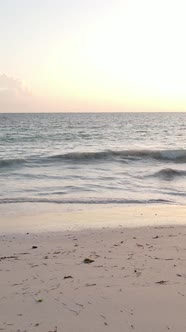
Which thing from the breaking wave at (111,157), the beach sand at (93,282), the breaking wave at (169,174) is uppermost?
the beach sand at (93,282)

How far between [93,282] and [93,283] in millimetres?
27

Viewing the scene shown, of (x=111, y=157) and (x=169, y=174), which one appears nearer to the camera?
(x=169, y=174)

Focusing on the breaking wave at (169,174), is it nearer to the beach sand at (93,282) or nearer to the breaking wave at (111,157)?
the breaking wave at (111,157)

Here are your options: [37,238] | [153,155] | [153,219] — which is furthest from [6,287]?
[153,155]

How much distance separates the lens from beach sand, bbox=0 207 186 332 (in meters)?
3.53

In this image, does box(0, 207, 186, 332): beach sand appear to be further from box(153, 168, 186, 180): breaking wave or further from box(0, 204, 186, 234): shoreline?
box(153, 168, 186, 180): breaking wave

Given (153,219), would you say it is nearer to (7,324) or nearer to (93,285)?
(93,285)

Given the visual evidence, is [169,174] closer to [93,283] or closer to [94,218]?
[94,218]

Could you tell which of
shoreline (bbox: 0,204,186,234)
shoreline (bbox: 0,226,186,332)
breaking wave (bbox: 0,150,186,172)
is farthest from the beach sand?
breaking wave (bbox: 0,150,186,172)

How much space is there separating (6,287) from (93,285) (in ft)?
2.98

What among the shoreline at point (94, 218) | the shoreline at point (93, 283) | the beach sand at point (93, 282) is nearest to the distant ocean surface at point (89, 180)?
the shoreline at point (94, 218)

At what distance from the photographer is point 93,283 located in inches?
170

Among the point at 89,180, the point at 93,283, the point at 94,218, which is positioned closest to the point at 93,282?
the point at 93,283

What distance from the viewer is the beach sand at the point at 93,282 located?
3533mm
